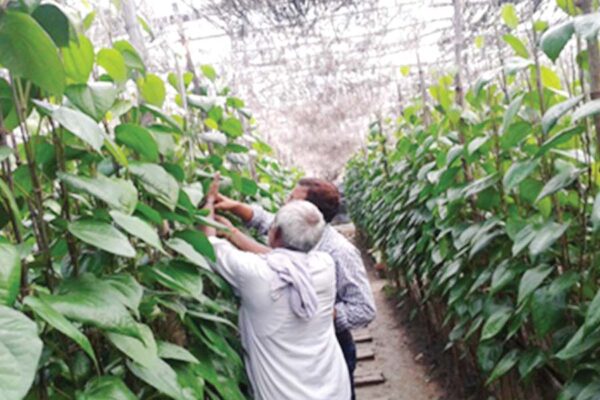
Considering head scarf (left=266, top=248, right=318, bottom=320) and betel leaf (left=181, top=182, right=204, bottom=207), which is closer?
betel leaf (left=181, top=182, right=204, bottom=207)

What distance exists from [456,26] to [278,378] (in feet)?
7.65

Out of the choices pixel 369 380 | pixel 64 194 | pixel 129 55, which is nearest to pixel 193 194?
pixel 129 55

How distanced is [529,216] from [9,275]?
5.53ft

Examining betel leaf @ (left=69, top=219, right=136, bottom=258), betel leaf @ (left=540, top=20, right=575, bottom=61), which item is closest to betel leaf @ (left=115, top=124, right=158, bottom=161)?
betel leaf @ (left=69, top=219, right=136, bottom=258)

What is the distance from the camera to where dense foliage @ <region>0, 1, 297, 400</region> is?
32.3 inches

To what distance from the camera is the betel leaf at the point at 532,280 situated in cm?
162

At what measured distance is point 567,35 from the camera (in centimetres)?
122

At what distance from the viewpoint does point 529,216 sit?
2.01m

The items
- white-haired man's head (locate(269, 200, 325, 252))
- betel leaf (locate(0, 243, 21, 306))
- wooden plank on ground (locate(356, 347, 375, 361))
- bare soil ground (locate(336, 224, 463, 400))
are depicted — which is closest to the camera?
betel leaf (locate(0, 243, 21, 306))

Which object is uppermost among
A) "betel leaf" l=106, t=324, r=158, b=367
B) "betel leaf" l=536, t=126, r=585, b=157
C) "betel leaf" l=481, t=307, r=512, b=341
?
"betel leaf" l=536, t=126, r=585, b=157

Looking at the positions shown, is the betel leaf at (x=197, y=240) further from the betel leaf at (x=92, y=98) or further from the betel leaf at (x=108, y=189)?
the betel leaf at (x=92, y=98)

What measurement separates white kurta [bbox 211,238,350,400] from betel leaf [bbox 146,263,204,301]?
1.32ft

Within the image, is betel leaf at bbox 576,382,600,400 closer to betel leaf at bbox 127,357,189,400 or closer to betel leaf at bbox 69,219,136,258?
betel leaf at bbox 127,357,189,400

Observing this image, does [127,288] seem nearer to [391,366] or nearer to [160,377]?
[160,377]
